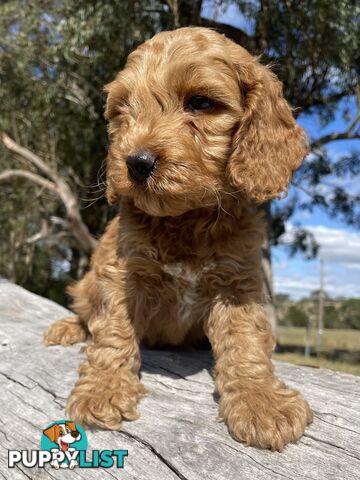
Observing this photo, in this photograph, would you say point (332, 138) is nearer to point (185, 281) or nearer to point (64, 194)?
point (64, 194)

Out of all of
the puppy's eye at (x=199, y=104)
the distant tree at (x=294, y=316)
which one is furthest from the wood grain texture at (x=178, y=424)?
the distant tree at (x=294, y=316)

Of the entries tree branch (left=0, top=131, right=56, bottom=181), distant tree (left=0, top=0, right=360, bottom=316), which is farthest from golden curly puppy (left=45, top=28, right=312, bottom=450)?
tree branch (left=0, top=131, right=56, bottom=181)

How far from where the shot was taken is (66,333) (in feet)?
12.9

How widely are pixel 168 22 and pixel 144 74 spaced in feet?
27.4

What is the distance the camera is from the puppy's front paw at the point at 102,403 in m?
2.45

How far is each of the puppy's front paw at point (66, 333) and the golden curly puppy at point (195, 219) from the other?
97 centimetres

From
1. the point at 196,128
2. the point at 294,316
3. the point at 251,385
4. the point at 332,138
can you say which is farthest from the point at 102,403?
the point at 294,316

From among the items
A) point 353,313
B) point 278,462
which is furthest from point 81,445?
point 353,313

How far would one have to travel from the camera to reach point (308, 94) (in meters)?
10.8

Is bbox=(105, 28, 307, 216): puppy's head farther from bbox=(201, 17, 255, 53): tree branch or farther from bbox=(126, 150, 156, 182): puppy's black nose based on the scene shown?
bbox=(201, 17, 255, 53): tree branch

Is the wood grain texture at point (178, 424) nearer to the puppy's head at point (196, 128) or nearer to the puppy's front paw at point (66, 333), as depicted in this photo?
the puppy's front paw at point (66, 333)

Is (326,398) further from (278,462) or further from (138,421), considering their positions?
A: (138,421)

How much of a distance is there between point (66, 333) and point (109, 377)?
1.36 meters

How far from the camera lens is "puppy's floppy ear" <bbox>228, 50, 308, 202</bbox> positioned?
103 inches
